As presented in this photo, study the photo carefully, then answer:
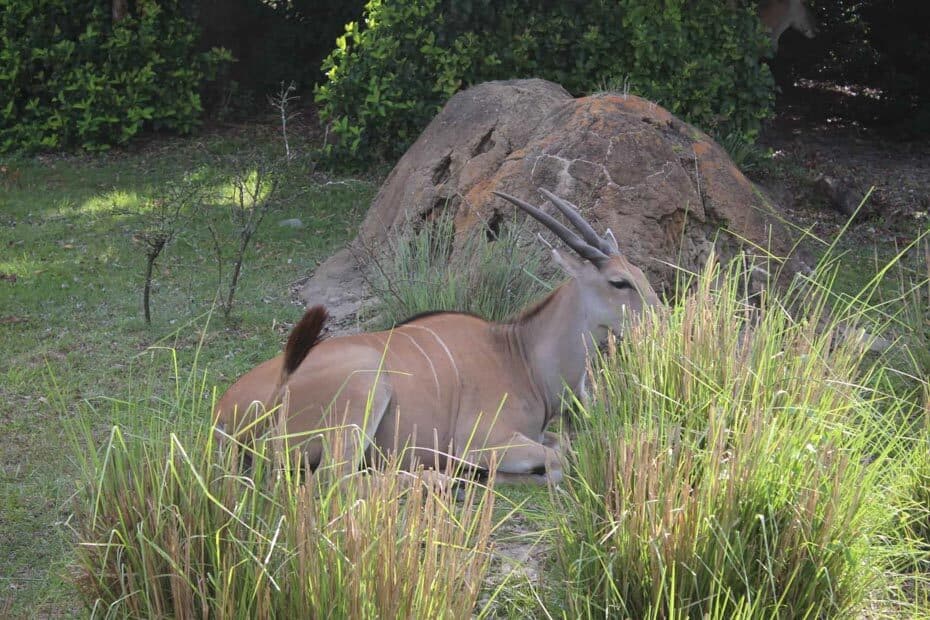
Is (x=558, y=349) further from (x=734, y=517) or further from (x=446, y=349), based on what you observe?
(x=734, y=517)

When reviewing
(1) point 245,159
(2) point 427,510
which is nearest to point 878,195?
(1) point 245,159

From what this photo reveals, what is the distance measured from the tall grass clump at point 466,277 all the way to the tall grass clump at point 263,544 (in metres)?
2.91

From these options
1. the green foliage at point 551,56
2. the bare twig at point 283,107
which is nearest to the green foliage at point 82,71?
the bare twig at point 283,107

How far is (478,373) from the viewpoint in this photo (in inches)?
178

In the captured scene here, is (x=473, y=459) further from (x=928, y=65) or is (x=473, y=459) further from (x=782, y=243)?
(x=928, y=65)

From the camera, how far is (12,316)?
620 cm

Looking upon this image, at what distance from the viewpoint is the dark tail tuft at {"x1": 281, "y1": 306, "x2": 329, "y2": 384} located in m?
3.18

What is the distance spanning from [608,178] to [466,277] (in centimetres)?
111

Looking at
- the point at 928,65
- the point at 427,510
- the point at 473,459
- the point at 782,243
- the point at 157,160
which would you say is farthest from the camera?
the point at 928,65

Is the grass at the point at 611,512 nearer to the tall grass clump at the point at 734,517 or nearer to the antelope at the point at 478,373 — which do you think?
the tall grass clump at the point at 734,517

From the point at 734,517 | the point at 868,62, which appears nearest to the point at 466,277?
the point at 734,517

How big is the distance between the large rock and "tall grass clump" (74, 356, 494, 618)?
3639mm

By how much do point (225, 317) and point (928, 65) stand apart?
306 inches

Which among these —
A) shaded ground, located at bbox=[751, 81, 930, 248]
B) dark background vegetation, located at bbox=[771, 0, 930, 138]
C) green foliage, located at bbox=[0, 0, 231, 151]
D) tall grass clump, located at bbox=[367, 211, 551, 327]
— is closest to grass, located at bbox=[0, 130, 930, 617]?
tall grass clump, located at bbox=[367, 211, 551, 327]
